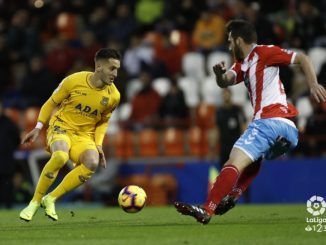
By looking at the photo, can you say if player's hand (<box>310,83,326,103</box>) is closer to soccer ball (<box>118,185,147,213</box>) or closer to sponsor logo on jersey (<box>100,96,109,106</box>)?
soccer ball (<box>118,185,147,213</box>)

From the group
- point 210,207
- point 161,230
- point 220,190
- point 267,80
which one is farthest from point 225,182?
point 267,80

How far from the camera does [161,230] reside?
32.6 ft

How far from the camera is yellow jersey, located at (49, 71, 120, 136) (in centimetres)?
1156

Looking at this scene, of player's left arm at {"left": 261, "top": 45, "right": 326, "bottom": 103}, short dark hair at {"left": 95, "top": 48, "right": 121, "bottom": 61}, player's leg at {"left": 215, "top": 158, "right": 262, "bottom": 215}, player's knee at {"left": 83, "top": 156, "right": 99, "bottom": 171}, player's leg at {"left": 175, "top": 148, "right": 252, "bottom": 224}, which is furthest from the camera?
short dark hair at {"left": 95, "top": 48, "right": 121, "bottom": 61}

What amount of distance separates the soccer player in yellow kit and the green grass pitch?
1.80ft

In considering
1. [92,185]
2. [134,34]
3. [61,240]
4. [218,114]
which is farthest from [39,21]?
[61,240]

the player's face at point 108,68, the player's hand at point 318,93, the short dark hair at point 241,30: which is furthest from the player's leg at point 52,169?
the player's hand at point 318,93

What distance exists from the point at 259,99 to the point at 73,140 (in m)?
2.39

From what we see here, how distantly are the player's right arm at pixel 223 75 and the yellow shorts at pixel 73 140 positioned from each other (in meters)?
1.89

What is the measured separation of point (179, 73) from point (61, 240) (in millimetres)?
12252

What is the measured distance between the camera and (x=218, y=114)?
17.3 meters

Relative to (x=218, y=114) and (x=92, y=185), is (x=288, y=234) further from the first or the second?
(x=92, y=185)

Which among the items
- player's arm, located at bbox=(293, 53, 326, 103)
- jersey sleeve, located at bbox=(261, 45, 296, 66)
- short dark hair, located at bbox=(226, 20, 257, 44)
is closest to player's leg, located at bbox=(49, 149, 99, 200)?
short dark hair, located at bbox=(226, 20, 257, 44)

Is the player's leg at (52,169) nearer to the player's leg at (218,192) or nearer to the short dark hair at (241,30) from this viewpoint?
the player's leg at (218,192)
